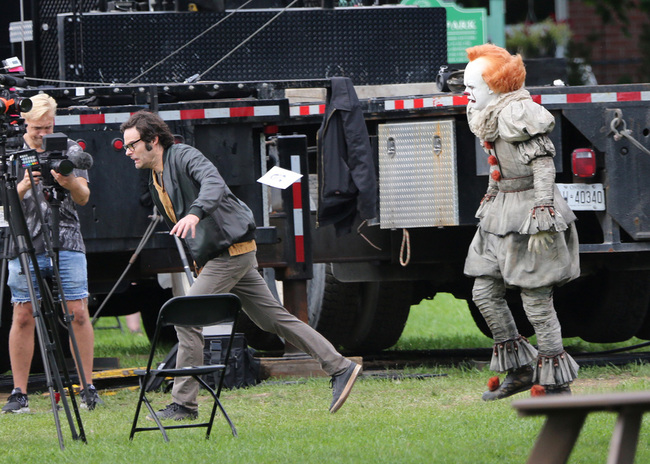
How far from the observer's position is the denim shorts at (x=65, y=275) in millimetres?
7477

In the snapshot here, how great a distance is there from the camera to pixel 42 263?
755 centimetres

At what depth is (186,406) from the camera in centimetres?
670

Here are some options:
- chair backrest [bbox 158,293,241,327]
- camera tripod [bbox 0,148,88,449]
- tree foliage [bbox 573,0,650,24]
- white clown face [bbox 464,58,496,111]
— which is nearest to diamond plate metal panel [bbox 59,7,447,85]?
white clown face [bbox 464,58,496,111]

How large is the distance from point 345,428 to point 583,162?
270 cm

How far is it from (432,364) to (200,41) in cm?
271

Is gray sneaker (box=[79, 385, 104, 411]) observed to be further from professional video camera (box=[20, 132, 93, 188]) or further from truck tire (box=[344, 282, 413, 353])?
truck tire (box=[344, 282, 413, 353])

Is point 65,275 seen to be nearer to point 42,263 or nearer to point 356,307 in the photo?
point 42,263

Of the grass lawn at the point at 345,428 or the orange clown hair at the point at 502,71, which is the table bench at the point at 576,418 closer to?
the grass lawn at the point at 345,428

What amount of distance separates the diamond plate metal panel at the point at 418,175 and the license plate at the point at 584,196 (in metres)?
0.66

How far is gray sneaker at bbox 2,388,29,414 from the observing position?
7398 mm

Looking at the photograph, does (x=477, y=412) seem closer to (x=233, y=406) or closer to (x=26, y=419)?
(x=233, y=406)

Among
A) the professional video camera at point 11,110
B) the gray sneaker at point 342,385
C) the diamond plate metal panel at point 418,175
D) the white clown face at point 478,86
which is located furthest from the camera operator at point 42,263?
the white clown face at point 478,86

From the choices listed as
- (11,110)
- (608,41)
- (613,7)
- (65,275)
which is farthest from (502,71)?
(608,41)

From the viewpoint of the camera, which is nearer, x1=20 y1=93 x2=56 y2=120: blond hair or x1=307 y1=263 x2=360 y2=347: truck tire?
x1=20 y1=93 x2=56 y2=120: blond hair
